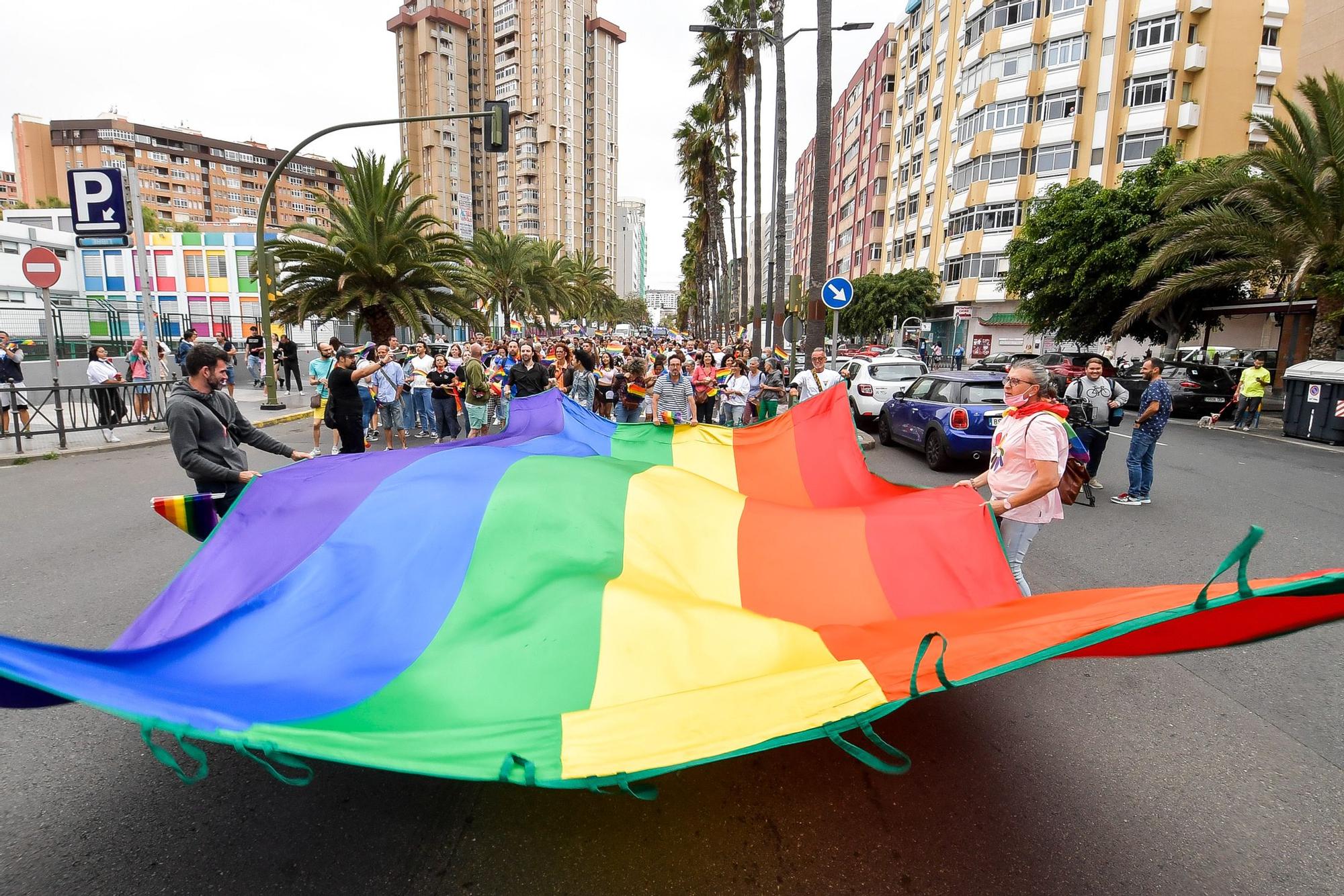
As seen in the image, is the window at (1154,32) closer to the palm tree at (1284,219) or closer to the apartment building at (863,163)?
the apartment building at (863,163)

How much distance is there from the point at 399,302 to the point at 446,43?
100 metres

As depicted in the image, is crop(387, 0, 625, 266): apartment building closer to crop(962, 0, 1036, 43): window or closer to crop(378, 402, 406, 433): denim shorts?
crop(962, 0, 1036, 43): window

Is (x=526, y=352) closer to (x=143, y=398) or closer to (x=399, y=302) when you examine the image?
(x=143, y=398)

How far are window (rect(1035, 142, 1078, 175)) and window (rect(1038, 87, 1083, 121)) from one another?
5.64ft

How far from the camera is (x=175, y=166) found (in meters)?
106

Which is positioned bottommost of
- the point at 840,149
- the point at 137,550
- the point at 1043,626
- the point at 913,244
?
the point at 137,550

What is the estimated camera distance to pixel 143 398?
15172mm

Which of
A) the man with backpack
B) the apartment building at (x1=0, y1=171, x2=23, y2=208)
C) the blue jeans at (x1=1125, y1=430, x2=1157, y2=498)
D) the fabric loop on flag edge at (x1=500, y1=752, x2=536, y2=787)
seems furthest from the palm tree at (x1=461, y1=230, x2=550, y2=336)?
the apartment building at (x1=0, y1=171, x2=23, y2=208)

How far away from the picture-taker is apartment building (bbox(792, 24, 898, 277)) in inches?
2603

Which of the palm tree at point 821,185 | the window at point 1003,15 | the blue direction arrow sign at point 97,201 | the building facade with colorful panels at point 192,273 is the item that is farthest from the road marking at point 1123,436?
the building facade with colorful panels at point 192,273

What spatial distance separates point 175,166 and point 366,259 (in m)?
112

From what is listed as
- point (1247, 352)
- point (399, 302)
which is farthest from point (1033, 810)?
point (1247, 352)

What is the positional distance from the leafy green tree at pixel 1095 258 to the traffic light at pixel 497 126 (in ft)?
68.1

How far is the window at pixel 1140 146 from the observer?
41625 mm
